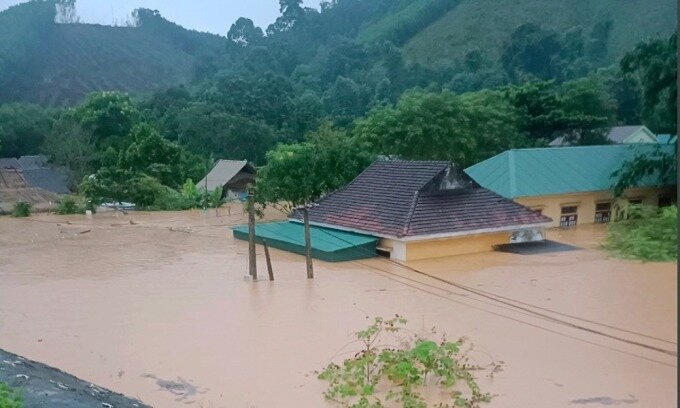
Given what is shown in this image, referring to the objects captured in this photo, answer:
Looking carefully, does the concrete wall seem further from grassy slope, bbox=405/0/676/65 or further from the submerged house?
grassy slope, bbox=405/0/676/65

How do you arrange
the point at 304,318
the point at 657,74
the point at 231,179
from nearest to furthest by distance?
1. the point at 304,318
2. the point at 657,74
3. the point at 231,179

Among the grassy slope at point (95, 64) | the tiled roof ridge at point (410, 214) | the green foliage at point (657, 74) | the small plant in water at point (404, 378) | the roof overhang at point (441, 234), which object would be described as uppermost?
the grassy slope at point (95, 64)

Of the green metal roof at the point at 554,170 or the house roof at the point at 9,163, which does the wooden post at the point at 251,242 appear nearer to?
the green metal roof at the point at 554,170

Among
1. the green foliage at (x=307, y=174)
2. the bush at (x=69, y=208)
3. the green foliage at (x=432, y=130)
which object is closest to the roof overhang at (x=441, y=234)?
the green foliage at (x=307, y=174)

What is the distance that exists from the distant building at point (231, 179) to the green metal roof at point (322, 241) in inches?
432

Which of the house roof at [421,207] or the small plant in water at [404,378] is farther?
the house roof at [421,207]

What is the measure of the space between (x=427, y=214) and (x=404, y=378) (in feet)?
27.3

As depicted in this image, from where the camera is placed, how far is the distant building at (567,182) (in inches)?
828

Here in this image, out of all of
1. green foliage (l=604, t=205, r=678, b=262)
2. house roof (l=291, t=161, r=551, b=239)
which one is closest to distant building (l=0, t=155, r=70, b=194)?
house roof (l=291, t=161, r=551, b=239)

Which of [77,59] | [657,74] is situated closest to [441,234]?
[657,74]

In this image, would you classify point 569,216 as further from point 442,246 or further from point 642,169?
point 442,246

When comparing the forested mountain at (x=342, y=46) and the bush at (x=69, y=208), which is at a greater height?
the forested mountain at (x=342, y=46)

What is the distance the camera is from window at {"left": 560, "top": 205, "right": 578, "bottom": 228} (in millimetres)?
21797

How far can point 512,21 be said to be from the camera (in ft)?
209
